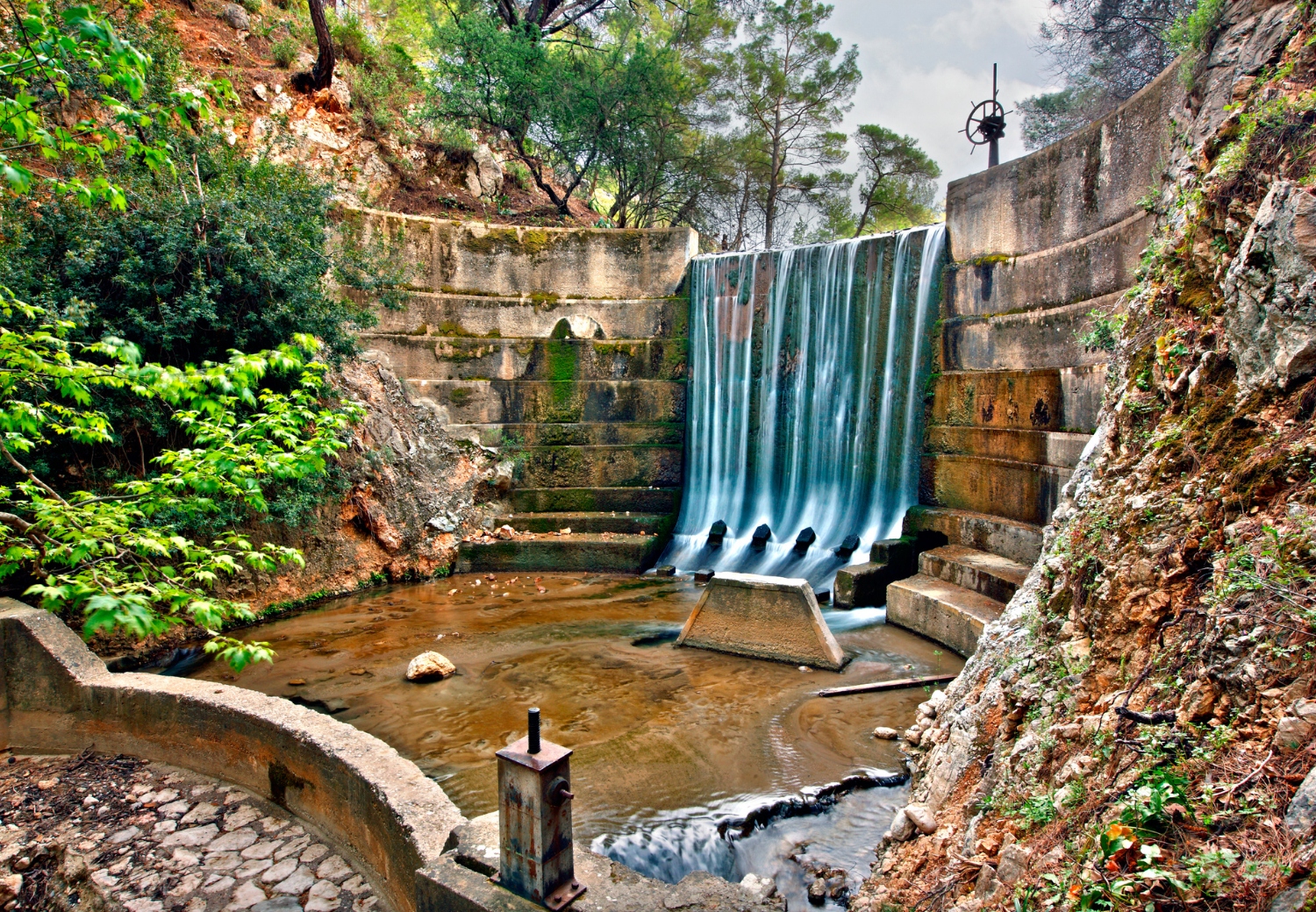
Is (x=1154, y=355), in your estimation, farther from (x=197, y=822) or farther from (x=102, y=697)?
(x=102, y=697)

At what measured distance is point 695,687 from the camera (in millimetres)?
6383

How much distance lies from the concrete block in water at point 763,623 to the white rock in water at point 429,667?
2.35 metres

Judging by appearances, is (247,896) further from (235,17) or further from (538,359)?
(235,17)

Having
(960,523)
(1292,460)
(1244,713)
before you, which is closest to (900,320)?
(960,523)

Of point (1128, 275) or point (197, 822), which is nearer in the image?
point (197, 822)

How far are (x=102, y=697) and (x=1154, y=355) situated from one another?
23.1 feet

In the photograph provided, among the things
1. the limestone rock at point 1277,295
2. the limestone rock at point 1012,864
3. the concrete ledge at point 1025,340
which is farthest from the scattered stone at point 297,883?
the concrete ledge at point 1025,340

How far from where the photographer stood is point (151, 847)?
3.87 metres

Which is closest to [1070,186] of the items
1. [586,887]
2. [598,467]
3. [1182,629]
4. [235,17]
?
[1182,629]

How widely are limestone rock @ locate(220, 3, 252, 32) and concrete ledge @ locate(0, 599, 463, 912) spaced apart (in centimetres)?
1472

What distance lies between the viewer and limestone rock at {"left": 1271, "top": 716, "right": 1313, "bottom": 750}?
1.92 m

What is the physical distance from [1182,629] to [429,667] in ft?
18.9

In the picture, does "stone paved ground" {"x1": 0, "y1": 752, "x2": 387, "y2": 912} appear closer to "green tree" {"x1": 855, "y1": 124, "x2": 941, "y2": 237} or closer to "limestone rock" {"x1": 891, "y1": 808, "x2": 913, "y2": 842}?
"limestone rock" {"x1": 891, "y1": 808, "x2": 913, "y2": 842}

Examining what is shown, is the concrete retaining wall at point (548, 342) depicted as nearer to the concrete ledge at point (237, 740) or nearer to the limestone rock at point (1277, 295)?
the concrete ledge at point (237, 740)
